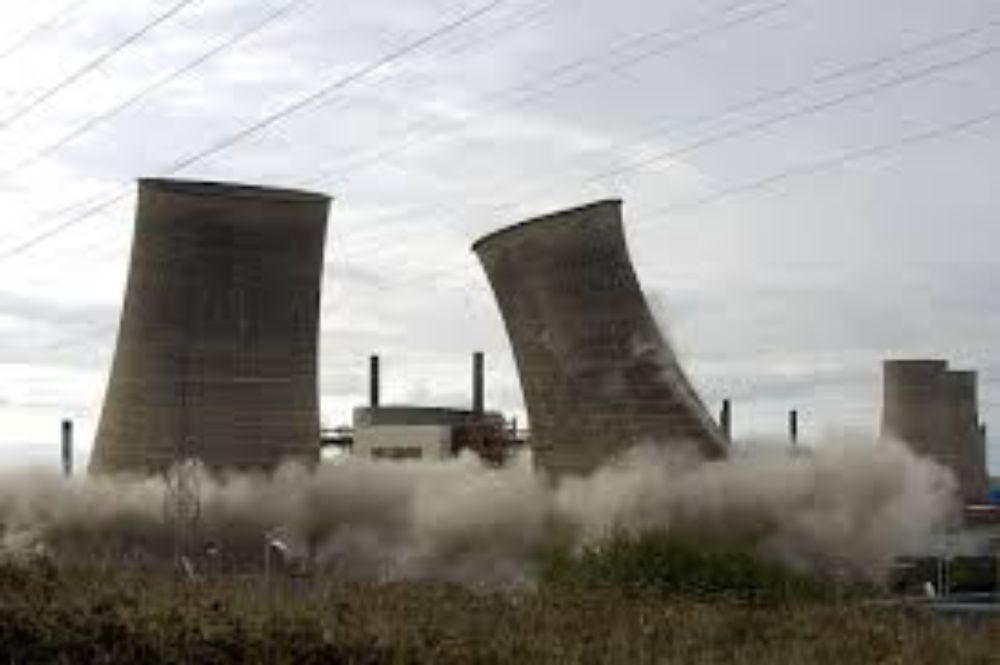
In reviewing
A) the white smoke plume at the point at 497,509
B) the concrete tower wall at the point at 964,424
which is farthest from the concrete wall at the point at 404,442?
the concrete tower wall at the point at 964,424

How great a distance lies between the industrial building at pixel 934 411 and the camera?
207ft

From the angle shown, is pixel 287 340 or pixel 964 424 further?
pixel 964 424

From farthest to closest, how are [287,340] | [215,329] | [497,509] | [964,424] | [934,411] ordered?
[964,424], [934,411], [497,509], [287,340], [215,329]

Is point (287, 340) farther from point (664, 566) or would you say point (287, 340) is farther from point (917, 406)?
point (917, 406)

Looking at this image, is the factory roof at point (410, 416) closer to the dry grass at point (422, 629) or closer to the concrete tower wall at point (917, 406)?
the concrete tower wall at point (917, 406)

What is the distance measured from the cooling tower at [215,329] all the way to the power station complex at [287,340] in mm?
35

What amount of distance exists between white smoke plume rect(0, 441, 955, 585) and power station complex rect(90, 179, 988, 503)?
91 centimetres

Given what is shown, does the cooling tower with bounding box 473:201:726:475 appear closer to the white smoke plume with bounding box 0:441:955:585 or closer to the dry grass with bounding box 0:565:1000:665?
the white smoke plume with bounding box 0:441:955:585

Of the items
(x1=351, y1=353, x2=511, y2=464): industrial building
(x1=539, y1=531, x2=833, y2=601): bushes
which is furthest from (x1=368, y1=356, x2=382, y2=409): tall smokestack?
(x1=539, y1=531, x2=833, y2=601): bushes

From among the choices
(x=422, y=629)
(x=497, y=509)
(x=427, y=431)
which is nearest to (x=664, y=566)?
(x=422, y=629)

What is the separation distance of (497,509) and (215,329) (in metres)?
8.48

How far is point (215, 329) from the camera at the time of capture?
116 feet

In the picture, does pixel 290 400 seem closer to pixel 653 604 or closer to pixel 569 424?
pixel 569 424

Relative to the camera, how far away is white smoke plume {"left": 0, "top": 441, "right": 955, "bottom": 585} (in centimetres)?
3425
